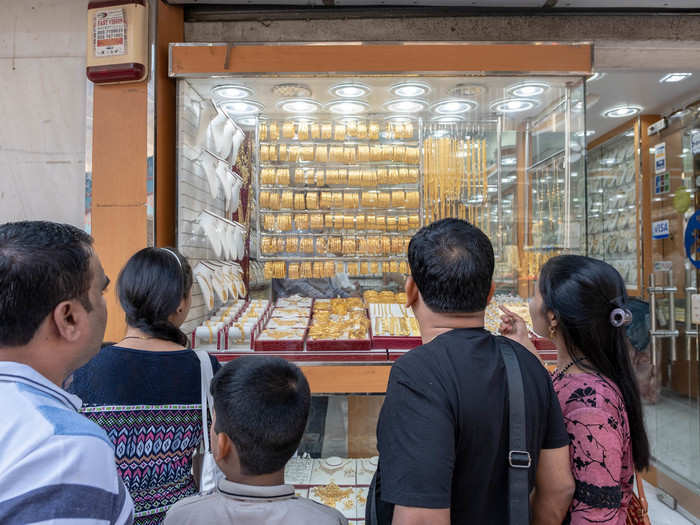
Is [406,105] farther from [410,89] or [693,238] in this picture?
[693,238]

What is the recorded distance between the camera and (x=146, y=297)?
1.48 m

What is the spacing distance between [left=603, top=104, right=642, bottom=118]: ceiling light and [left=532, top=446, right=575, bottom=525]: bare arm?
509cm

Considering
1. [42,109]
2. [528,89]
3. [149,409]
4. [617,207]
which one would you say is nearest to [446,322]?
[149,409]

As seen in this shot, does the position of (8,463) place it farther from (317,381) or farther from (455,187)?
(455,187)

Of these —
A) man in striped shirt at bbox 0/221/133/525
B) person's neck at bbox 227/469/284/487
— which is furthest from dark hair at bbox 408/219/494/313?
man in striped shirt at bbox 0/221/133/525

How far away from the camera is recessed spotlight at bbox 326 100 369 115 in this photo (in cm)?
350

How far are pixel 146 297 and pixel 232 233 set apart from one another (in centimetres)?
222

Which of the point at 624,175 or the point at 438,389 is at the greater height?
Result: the point at 624,175

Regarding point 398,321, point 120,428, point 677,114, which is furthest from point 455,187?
point 120,428

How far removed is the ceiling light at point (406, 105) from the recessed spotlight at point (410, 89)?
10cm

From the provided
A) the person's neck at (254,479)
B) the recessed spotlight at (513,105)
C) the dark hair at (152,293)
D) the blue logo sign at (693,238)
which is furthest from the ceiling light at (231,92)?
the blue logo sign at (693,238)

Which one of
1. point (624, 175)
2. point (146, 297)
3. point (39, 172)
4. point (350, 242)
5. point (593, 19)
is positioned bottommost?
point (146, 297)

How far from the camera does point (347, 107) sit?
141 inches

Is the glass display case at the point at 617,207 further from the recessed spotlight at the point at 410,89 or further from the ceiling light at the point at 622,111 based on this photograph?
the recessed spotlight at the point at 410,89
